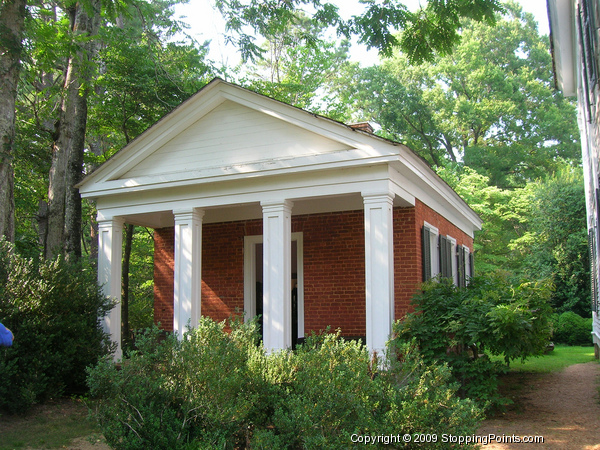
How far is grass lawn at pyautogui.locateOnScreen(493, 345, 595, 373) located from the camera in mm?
12930

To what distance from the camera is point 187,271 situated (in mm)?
10180

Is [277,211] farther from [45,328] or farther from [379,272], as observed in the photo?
[45,328]

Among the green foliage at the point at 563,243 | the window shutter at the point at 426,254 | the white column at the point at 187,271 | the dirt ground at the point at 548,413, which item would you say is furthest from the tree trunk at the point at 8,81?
the green foliage at the point at 563,243

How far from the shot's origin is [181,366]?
5742 mm

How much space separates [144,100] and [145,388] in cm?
1260

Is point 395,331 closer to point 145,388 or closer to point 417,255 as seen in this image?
point 417,255

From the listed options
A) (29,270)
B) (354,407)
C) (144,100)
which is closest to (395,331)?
(354,407)

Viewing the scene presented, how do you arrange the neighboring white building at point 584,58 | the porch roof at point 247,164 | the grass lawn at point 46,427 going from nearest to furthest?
the grass lawn at point 46,427, the neighboring white building at point 584,58, the porch roof at point 247,164

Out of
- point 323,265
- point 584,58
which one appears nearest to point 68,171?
point 323,265

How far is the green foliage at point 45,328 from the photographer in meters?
8.35

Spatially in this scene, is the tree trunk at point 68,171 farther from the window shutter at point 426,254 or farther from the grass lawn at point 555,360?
the grass lawn at point 555,360

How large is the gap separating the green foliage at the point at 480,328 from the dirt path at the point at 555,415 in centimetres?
50

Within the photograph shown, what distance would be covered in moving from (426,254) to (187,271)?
458cm

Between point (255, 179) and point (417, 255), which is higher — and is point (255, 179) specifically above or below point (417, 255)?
above
